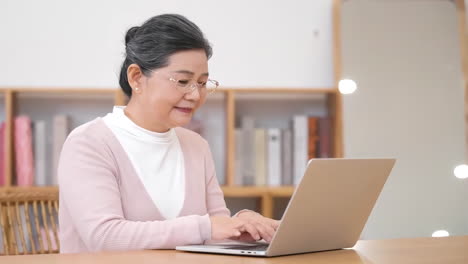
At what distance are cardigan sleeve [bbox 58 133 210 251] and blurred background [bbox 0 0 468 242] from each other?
6.02 ft

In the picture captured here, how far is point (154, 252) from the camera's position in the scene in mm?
1430

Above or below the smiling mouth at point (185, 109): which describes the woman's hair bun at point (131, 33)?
above

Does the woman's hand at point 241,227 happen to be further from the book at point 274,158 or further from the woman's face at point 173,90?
the book at point 274,158

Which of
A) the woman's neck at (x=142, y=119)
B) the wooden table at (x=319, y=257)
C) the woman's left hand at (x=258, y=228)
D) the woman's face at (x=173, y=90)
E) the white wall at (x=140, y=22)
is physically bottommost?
the wooden table at (x=319, y=257)

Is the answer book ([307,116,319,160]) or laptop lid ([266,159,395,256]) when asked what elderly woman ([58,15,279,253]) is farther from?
book ([307,116,319,160])

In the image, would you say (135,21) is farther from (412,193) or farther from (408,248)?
(408,248)

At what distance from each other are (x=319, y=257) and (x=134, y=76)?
0.75m

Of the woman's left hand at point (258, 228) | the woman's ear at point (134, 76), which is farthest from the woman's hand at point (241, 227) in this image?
the woman's ear at point (134, 76)

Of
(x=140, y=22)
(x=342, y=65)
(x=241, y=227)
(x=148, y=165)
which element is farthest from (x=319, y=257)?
(x=140, y=22)

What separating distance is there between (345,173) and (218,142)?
2.21 metres

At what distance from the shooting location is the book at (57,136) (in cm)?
329

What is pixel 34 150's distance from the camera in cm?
330

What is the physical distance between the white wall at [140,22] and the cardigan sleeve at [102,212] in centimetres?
186

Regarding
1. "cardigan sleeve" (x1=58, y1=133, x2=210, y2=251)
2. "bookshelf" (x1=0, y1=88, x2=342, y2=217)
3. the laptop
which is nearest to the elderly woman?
"cardigan sleeve" (x1=58, y1=133, x2=210, y2=251)
